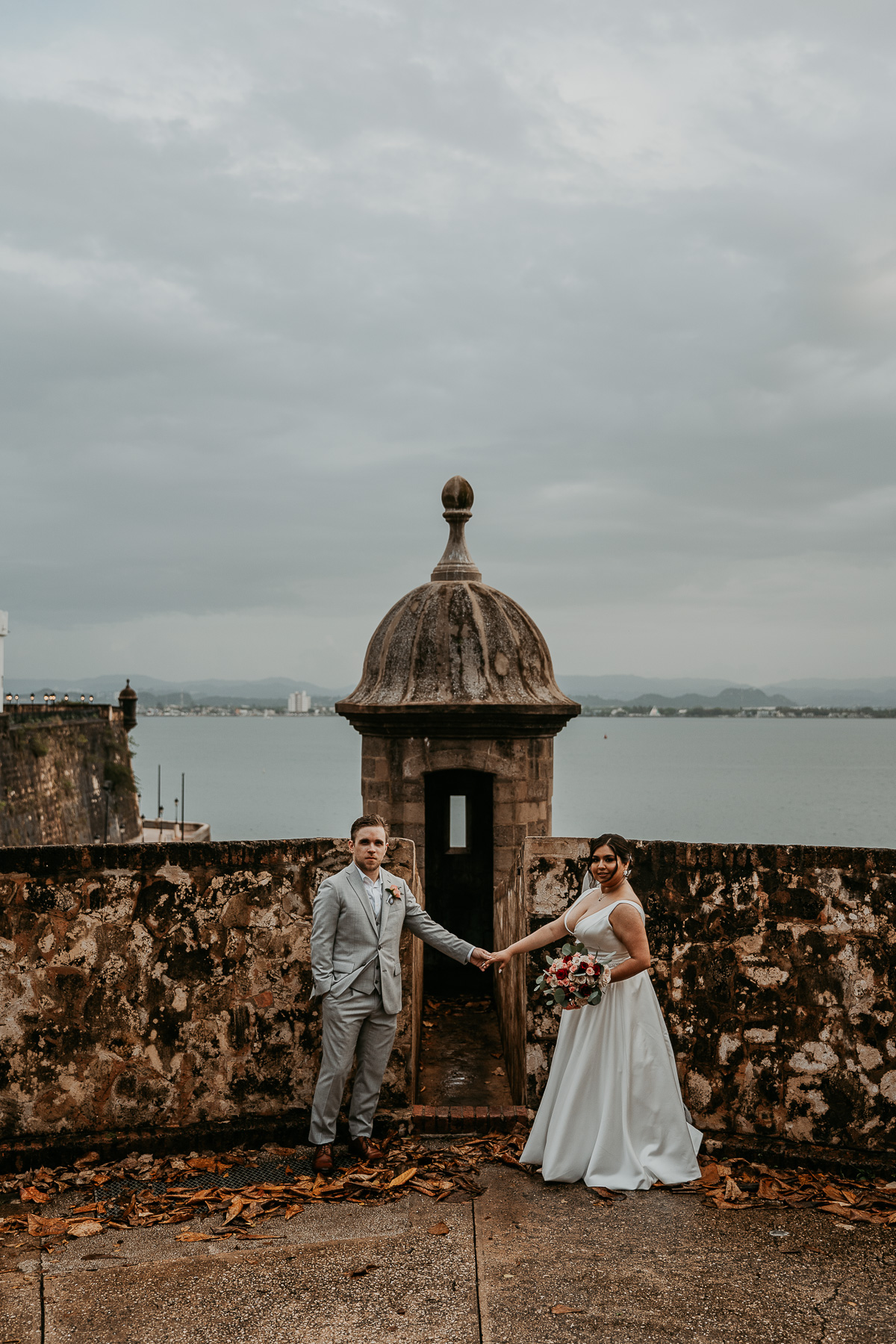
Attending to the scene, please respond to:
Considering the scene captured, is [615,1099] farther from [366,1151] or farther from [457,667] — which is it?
[457,667]

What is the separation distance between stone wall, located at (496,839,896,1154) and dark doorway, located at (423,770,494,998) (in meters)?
3.78

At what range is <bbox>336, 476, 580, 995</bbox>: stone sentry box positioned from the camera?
7.37 metres

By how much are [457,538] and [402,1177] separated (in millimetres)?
5328

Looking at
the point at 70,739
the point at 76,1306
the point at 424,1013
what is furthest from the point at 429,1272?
the point at 70,739

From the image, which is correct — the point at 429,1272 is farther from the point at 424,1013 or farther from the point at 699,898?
the point at 424,1013

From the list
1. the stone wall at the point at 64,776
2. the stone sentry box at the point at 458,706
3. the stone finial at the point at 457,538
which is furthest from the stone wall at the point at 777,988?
the stone wall at the point at 64,776

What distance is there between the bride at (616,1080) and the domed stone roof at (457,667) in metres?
3.22

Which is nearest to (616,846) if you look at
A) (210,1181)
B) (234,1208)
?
(234,1208)

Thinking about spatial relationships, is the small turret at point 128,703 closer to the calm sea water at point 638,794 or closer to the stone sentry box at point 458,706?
the calm sea water at point 638,794

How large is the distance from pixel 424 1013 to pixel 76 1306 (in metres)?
3.92

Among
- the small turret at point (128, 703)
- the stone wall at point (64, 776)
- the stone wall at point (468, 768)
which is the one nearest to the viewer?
the stone wall at point (468, 768)

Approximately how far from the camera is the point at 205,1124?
4324 mm

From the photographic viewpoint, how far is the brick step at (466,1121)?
14.5 feet

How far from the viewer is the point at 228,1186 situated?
3939 mm
